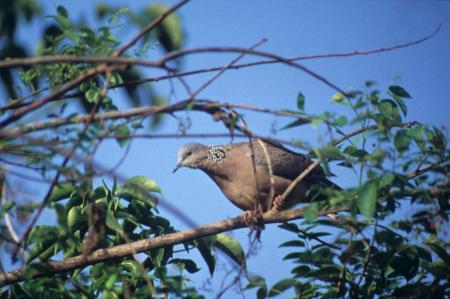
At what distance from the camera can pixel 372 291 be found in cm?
340

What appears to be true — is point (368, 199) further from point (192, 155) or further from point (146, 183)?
point (192, 155)

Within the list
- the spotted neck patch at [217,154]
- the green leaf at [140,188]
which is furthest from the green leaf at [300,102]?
the spotted neck patch at [217,154]

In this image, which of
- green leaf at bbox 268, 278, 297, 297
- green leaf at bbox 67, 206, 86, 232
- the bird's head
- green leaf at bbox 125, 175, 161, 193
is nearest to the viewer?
green leaf at bbox 268, 278, 297, 297

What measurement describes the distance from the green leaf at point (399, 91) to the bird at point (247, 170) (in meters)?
2.36

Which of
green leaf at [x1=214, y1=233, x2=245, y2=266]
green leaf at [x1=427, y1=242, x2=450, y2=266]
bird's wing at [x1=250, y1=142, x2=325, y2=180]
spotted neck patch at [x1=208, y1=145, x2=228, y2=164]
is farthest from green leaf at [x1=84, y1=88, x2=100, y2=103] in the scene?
spotted neck patch at [x1=208, y1=145, x2=228, y2=164]

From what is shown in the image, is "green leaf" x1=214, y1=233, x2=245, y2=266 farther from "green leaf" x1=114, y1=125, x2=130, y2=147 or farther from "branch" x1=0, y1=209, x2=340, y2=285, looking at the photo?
"green leaf" x1=114, y1=125, x2=130, y2=147

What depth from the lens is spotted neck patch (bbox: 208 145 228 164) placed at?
256 inches

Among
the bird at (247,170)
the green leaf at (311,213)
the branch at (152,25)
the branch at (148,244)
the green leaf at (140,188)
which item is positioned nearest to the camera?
the branch at (152,25)

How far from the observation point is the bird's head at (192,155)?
6.70 metres

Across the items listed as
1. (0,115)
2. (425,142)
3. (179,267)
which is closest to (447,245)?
(425,142)

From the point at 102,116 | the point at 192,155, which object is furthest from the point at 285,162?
the point at 102,116

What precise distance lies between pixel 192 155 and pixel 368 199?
4380mm

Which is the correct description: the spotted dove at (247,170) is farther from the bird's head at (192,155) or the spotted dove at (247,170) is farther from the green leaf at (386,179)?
the green leaf at (386,179)

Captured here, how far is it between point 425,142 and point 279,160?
3.37m
